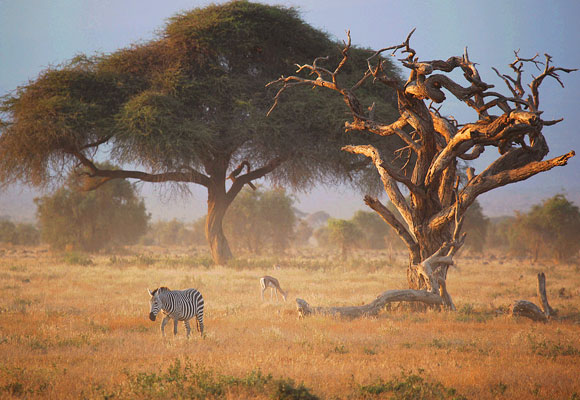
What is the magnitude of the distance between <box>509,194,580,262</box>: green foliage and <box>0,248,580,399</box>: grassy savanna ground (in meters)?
27.0

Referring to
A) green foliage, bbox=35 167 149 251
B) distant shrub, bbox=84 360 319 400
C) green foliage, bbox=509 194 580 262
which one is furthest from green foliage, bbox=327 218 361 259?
distant shrub, bbox=84 360 319 400

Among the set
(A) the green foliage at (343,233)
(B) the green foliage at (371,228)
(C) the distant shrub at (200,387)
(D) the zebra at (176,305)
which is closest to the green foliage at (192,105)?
(D) the zebra at (176,305)

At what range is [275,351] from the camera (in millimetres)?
8812

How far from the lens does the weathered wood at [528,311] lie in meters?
12.5

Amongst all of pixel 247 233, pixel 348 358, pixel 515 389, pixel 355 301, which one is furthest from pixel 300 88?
pixel 247 233

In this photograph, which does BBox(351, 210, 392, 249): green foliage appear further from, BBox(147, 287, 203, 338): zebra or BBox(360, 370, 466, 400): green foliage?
BBox(360, 370, 466, 400): green foliage

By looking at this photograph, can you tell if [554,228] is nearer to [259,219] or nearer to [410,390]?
[259,219]

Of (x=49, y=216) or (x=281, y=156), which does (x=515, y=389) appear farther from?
(x=49, y=216)

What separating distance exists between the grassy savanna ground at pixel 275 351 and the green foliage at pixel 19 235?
49.9 metres

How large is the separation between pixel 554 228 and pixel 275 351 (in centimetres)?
3941

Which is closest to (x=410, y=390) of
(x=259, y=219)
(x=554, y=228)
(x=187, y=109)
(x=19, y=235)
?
(x=187, y=109)

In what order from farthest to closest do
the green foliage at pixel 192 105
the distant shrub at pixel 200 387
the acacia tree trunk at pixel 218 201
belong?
the acacia tree trunk at pixel 218 201
the green foliage at pixel 192 105
the distant shrub at pixel 200 387

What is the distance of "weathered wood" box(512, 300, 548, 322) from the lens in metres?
12.5

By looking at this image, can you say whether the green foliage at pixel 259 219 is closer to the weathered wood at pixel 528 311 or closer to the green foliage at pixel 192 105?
the green foliage at pixel 192 105
